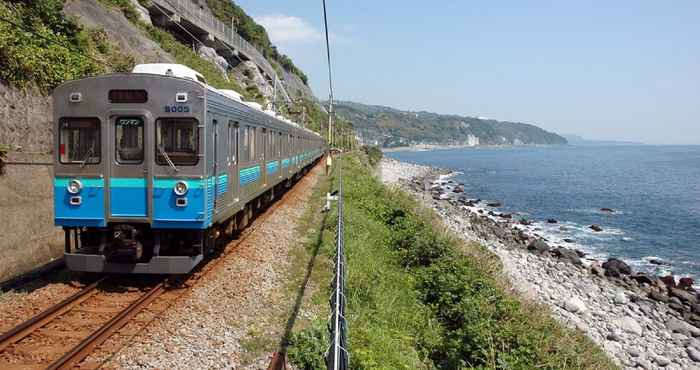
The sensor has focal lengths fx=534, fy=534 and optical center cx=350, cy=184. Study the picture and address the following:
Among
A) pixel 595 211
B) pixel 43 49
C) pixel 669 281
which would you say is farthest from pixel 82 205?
pixel 595 211

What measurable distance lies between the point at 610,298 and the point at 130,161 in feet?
62.8

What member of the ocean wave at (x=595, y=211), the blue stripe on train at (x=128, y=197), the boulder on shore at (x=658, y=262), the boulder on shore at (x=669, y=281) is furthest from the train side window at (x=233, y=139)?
the ocean wave at (x=595, y=211)

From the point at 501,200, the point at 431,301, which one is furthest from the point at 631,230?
the point at 431,301

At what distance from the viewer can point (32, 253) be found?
408 inches

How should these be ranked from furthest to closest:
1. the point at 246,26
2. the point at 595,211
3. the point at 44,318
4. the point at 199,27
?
the point at 246,26, the point at 595,211, the point at 199,27, the point at 44,318

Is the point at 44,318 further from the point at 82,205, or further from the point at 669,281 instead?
the point at 669,281

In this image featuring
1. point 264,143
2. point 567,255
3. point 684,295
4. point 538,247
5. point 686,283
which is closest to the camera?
point 264,143

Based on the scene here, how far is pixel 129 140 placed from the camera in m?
8.45

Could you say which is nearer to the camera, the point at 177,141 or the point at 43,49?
the point at 177,141

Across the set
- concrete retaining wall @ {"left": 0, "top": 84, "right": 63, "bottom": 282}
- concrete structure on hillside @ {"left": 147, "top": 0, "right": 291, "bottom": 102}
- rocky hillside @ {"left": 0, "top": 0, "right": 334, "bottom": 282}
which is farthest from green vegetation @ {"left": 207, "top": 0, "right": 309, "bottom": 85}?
concrete retaining wall @ {"left": 0, "top": 84, "right": 63, "bottom": 282}

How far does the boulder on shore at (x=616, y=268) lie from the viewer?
81.9ft

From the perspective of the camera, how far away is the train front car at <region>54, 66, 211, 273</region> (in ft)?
27.2

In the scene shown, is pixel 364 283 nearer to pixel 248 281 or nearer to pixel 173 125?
pixel 248 281

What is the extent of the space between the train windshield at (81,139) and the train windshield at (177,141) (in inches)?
37.5
